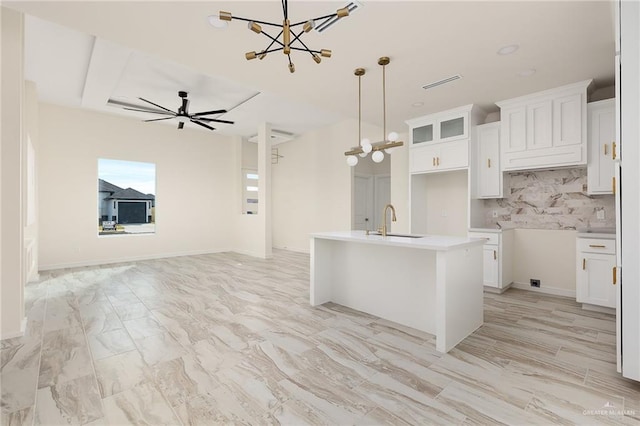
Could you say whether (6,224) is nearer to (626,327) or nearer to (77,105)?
(77,105)

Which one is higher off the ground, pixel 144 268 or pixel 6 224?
pixel 6 224

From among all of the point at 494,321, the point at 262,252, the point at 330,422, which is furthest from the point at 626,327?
the point at 262,252

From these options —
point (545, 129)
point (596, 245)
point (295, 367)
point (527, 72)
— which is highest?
point (527, 72)

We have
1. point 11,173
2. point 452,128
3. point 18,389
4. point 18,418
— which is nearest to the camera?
point 18,418

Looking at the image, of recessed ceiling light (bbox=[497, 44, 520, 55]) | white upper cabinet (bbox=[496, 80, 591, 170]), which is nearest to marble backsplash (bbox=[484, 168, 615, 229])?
white upper cabinet (bbox=[496, 80, 591, 170])

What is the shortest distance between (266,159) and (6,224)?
4.79 metres

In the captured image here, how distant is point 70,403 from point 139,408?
0.45m

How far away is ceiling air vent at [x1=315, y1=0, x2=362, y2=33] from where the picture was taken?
7.69 feet

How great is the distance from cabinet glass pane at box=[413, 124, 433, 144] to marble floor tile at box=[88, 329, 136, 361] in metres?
4.84

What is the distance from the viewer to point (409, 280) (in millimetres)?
2996

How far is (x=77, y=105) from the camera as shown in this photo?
230 inches

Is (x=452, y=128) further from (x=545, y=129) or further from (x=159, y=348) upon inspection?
(x=159, y=348)

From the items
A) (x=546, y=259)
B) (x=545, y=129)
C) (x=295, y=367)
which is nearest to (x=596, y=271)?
(x=546, y=259)

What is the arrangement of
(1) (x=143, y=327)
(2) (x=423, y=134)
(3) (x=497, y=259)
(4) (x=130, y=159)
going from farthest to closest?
1. (4) (x=130, y=159)
2. (2) (x=423, y=134)
3. (3) (x=497, y=259)
4. (1) (x=143, y=327)
